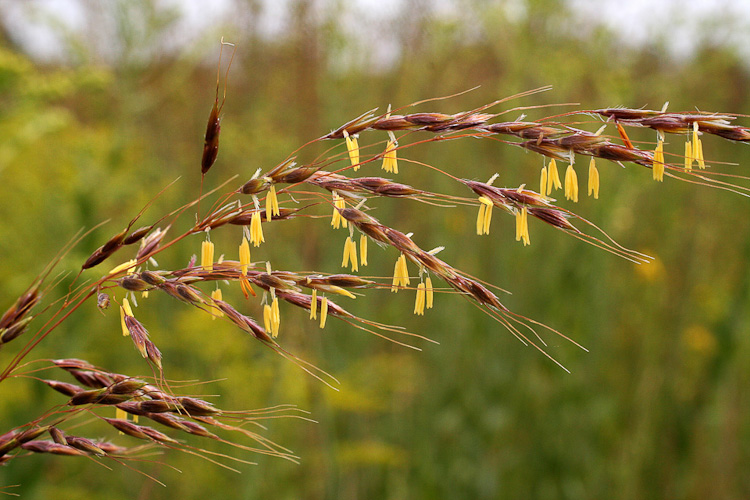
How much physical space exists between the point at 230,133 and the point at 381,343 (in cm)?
209

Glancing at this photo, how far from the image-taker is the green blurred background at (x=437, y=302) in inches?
123

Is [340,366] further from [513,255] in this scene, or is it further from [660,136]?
[660,136]

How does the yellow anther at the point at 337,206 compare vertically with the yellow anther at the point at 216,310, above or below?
above

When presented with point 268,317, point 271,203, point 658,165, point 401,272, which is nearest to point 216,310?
point 268,317

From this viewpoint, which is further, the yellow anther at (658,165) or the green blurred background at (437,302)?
the green blurred background at (437,302)

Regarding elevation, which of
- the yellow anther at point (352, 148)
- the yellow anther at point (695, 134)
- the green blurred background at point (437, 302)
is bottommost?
the green blurred background at point (437, 302)

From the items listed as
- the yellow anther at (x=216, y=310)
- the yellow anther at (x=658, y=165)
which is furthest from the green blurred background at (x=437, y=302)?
the yellow anther at (x=658, y=165)

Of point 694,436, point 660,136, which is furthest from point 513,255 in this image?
point 660,136

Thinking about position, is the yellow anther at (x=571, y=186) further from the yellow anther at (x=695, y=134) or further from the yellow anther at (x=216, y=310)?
the yellow anther at (x=216, y=310)

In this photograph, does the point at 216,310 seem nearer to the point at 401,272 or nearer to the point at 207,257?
the point at 207,257

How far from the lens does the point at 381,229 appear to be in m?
0.92

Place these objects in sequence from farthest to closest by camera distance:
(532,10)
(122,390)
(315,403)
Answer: (532,10), (315,403), (122,390)

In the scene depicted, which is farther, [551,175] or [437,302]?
[437,302]

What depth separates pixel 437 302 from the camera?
3.98 metres
